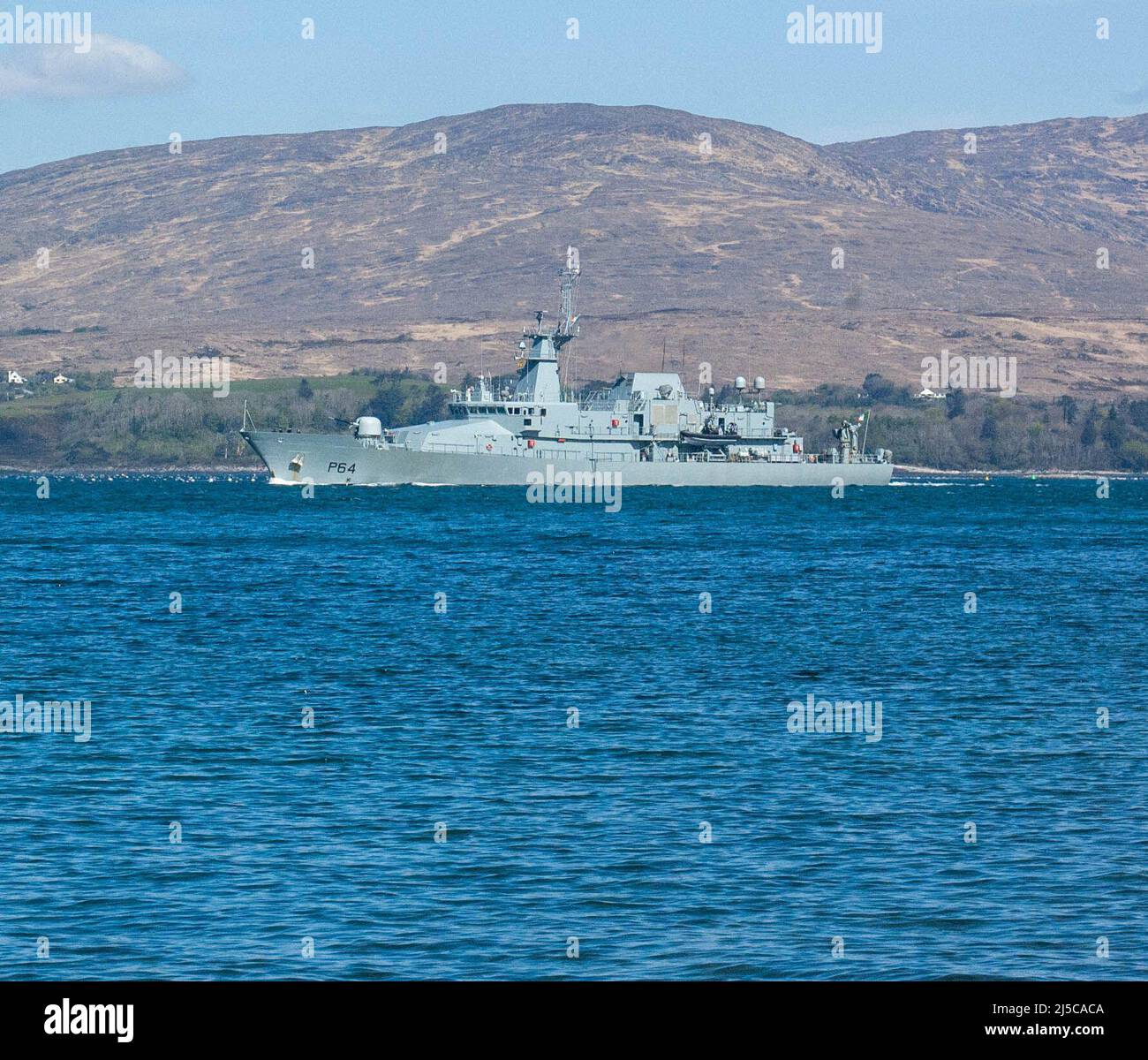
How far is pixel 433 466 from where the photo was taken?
146000mm

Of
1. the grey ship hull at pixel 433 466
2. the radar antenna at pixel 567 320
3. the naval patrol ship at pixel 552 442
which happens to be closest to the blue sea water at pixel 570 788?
the grey ship hull at pixel 433 466

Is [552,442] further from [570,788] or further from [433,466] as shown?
[570,788]

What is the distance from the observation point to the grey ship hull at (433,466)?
14388 cm

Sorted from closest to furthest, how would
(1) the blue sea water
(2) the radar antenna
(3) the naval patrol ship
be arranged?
1. (1) the blue sea water
2. (3) the naval patrol ship
3. (2) the radar antenna

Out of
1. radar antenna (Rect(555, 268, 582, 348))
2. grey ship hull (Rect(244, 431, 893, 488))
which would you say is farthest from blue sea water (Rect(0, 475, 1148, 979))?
radar antenna (Rect(555, 268, 582, 348))

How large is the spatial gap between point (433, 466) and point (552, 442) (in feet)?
33.7

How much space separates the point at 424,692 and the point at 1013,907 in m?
17.8

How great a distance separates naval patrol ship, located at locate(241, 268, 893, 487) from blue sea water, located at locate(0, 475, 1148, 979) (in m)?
84.2

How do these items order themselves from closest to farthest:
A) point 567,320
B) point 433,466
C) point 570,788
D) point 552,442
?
1. point 570,788
2. point 433,466
3. point 552,442
4. point 567,320

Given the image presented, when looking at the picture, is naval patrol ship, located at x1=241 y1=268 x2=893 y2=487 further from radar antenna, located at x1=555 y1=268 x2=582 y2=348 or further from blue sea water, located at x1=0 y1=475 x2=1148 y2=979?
blue sea water, located at x1=0 y1=475 x2=1148 y2=979

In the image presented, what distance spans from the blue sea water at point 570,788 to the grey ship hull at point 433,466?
83949 mm

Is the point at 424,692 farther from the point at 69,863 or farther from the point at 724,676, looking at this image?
the point at 69,863

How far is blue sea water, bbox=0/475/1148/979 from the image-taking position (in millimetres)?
17125

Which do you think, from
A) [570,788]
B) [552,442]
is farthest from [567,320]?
[570,788]
